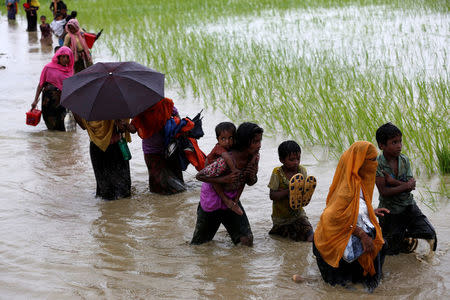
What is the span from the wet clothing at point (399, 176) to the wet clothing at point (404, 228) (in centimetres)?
3

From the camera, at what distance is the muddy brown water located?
10.6 feet

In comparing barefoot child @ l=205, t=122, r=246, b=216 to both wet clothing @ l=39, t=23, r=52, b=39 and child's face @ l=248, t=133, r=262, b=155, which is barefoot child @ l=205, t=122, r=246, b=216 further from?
wet clothing @ l=39, t=23, r=52, b=39

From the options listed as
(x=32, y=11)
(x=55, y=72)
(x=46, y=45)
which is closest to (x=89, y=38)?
(x=55, y=72)

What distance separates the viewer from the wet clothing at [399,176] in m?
3.31

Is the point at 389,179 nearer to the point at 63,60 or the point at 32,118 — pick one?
the point at 63,60

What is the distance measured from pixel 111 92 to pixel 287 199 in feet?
4.93

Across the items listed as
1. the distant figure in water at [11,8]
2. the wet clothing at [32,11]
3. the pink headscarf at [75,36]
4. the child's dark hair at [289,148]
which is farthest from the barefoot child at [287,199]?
the distant figure in water at [11,8]

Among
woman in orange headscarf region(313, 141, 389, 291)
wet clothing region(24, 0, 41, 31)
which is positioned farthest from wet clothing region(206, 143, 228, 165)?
wet clothing region(24, 0, 41, 31)

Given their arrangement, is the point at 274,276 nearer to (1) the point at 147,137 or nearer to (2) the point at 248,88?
(1) the point at 147,137

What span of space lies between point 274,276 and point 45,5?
828 inches

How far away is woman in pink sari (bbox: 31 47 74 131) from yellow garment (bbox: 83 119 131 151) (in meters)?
2.10

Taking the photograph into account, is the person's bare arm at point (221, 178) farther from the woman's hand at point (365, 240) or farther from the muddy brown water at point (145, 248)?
the woman's hand at point (365, 240)

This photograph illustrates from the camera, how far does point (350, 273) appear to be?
3.15 meters

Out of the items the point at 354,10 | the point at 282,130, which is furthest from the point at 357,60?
the point at 354,10
